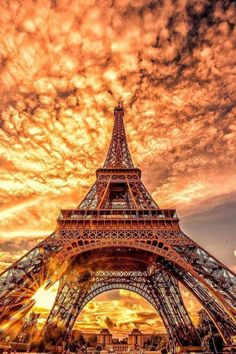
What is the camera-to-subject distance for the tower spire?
107ft

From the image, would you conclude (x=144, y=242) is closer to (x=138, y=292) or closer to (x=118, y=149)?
(x=138, y=292)

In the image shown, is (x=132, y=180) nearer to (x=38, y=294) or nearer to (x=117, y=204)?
(x=117, y=204)

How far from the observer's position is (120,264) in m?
28.7

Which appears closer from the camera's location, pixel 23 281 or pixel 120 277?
pixel 23 281

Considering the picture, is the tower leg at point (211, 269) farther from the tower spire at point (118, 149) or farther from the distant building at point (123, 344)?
the distant building at point (123, 344)

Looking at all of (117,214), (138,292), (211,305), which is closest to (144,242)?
(117,214)

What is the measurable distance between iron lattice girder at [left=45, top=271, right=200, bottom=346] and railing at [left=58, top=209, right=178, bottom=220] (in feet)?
23.1

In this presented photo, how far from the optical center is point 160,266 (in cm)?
2348

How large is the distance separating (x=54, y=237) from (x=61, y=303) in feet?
33.9

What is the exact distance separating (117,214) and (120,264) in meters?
7.84

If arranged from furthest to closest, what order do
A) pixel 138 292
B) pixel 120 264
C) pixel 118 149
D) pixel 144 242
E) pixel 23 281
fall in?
1. pixel 118 149
2. pixel 138 292
3. pixel 120 264
4. pixel 144 242
5. pixel 23 281

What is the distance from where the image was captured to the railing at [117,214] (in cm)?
2258

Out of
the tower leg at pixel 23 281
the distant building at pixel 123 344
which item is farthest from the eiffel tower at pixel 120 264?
the distant building at pixel 123 344

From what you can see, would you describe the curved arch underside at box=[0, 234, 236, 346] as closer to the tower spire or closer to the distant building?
the tower spire
